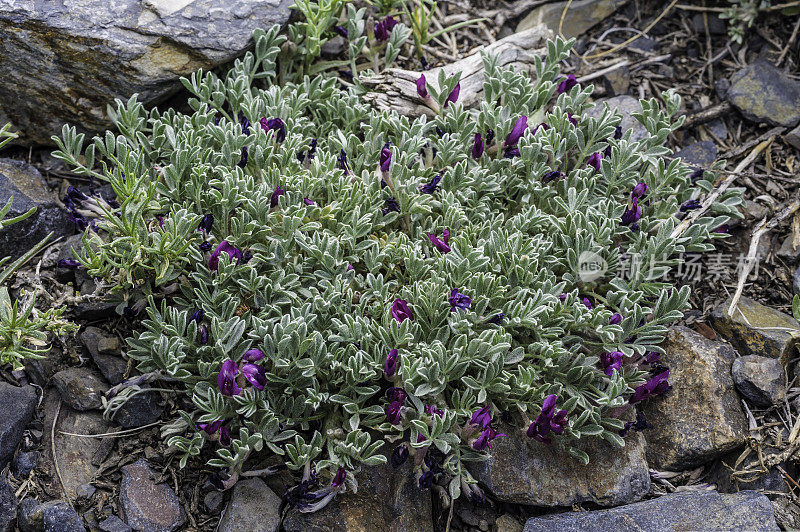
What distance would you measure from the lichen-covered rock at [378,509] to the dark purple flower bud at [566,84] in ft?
10.1

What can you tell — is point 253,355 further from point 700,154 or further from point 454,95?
point 700,154

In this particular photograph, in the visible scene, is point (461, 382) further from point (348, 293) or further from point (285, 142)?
point (285, 142)

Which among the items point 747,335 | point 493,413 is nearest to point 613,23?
point 747,335

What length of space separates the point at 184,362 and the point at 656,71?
15.7 ft

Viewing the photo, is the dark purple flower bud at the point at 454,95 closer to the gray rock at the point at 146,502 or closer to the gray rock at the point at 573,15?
the gray rock at the point at 573,15

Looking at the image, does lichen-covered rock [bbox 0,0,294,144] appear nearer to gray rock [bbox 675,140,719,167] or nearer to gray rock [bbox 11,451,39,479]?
gray rock [bbox 11,451,39,479]

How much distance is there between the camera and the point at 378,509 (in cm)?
397

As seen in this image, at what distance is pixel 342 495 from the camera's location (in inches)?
156

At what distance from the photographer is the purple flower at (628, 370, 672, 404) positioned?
411 centimetres

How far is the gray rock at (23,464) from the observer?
384 cm

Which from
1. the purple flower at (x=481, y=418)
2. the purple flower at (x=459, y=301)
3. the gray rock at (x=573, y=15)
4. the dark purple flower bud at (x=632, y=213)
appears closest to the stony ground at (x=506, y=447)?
the purple flower at (x=481, y=418)

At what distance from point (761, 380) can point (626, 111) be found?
2485 millimetres

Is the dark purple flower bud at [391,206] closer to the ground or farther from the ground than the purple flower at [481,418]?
farther from the ground

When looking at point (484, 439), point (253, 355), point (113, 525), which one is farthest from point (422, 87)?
point (113, 525)
